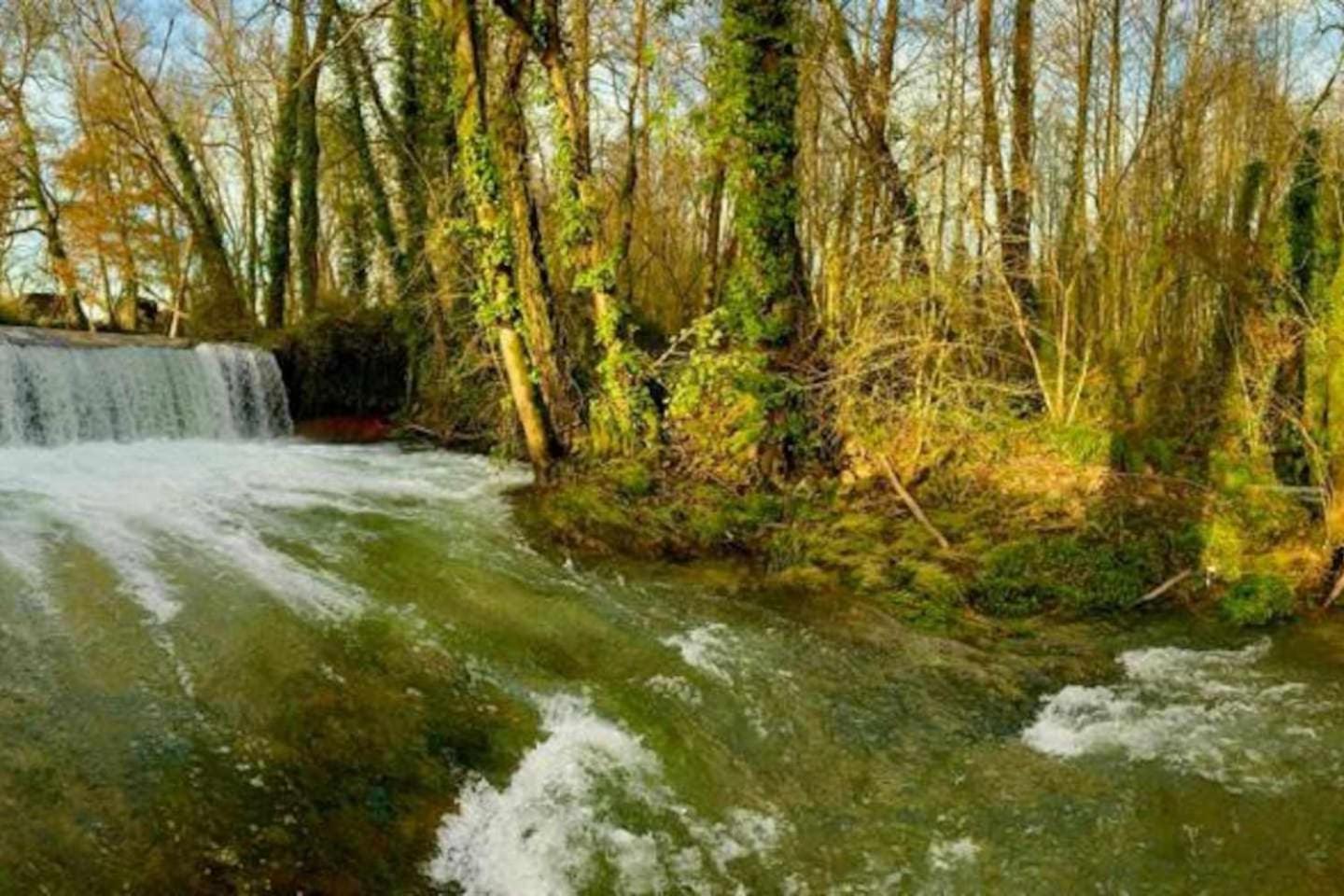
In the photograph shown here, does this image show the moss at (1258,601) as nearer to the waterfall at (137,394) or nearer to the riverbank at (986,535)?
the riverbank at (986,535)

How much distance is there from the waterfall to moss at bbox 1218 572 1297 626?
14.5 m

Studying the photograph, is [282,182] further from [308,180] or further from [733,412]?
[733,412]

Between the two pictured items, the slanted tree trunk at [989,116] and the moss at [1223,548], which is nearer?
the moss at [1223,548]

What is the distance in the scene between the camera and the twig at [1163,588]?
302 inches

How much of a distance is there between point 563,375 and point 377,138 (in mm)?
10597

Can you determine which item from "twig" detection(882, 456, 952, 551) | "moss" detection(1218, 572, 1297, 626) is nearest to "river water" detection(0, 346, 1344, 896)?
"moss" detection(1218, 572, 1297, 626)

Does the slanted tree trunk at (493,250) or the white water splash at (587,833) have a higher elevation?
the slanted tree trunk at (493,250)

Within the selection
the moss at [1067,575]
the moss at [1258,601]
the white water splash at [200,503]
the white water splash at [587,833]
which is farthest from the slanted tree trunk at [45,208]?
the moss at [1258,601]

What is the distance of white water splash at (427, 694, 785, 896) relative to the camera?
13.6ft

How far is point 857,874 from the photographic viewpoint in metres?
4.27

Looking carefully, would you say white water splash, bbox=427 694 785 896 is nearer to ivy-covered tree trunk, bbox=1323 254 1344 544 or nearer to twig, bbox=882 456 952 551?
twig, bbox=882 456 952 551

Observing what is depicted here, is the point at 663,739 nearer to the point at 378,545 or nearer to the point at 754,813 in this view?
the point at 754,813

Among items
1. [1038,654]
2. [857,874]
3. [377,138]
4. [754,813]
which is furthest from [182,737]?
[377,138]

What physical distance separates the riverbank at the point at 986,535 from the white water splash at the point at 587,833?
3.24 meters
